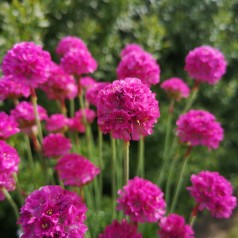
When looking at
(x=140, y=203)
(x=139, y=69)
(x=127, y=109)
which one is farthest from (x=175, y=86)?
(x=127, y=109)

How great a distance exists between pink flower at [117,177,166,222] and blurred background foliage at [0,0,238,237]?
1.19 meters

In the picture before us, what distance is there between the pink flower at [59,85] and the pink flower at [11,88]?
18cm

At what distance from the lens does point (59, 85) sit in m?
1.62

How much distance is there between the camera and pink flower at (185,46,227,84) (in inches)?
61.1

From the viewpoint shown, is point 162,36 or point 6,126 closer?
point 6,126

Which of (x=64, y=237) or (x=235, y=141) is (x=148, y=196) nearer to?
(x=64, y=237)

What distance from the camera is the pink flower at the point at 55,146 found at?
1589 mm

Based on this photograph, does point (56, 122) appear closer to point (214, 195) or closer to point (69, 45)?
point (69, 45)

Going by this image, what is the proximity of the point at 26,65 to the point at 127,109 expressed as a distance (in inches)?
20.2

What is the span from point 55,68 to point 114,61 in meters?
1.28

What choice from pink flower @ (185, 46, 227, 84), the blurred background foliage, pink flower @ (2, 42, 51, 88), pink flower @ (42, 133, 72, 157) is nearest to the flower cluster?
pink flower @ (2, 42, 51, 88)

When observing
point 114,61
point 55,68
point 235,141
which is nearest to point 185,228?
point 55,68

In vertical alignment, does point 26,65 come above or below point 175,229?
above

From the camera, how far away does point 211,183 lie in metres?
1.32
